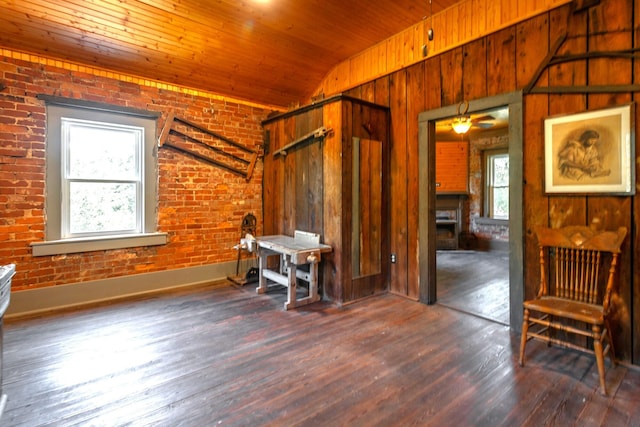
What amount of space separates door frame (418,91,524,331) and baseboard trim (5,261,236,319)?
2.73 m

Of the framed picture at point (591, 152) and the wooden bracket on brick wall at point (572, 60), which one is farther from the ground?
the wooden bracket on brick wall at point (572, 60)

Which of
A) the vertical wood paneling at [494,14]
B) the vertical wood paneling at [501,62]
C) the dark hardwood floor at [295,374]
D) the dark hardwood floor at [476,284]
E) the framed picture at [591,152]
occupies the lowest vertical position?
the dark hardwood floor at [295,374]

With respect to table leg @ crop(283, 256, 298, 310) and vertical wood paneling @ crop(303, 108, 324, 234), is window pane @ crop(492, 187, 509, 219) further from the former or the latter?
table leg @ crop(283, 256, 298, 310)

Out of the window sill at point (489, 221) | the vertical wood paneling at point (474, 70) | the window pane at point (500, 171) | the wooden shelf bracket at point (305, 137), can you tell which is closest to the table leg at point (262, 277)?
the wooden shelf bracket at point (305, 137)

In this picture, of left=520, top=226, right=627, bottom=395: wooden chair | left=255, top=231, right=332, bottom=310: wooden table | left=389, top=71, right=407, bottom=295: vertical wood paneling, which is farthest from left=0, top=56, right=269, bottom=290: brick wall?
left=520, top=226, right=627, bottom=395: wooden chair

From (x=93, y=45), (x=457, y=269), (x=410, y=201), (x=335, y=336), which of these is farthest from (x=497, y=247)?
(x=93, y=45)

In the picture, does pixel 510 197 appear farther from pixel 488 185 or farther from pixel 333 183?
pixel 488 185

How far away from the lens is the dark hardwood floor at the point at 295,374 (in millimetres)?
1803

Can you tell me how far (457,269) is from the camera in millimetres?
5422

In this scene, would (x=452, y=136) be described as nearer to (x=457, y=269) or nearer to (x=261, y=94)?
(x=457, y=269)

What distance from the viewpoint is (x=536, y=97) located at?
2766 mm

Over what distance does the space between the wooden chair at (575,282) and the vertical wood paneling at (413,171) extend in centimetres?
128

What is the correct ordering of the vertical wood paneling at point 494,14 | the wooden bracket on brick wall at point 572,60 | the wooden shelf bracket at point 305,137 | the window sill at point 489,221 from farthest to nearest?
the window sill at point 489,221 → the wooden shelf bracket at point 305,137 → the vertical wood paneling at point 494,14 → the wooden bracket on brick wall at point 572,60

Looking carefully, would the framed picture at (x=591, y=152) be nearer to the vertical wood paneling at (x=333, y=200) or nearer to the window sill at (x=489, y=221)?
the vertical wood paneling at (x=333, y=200)
